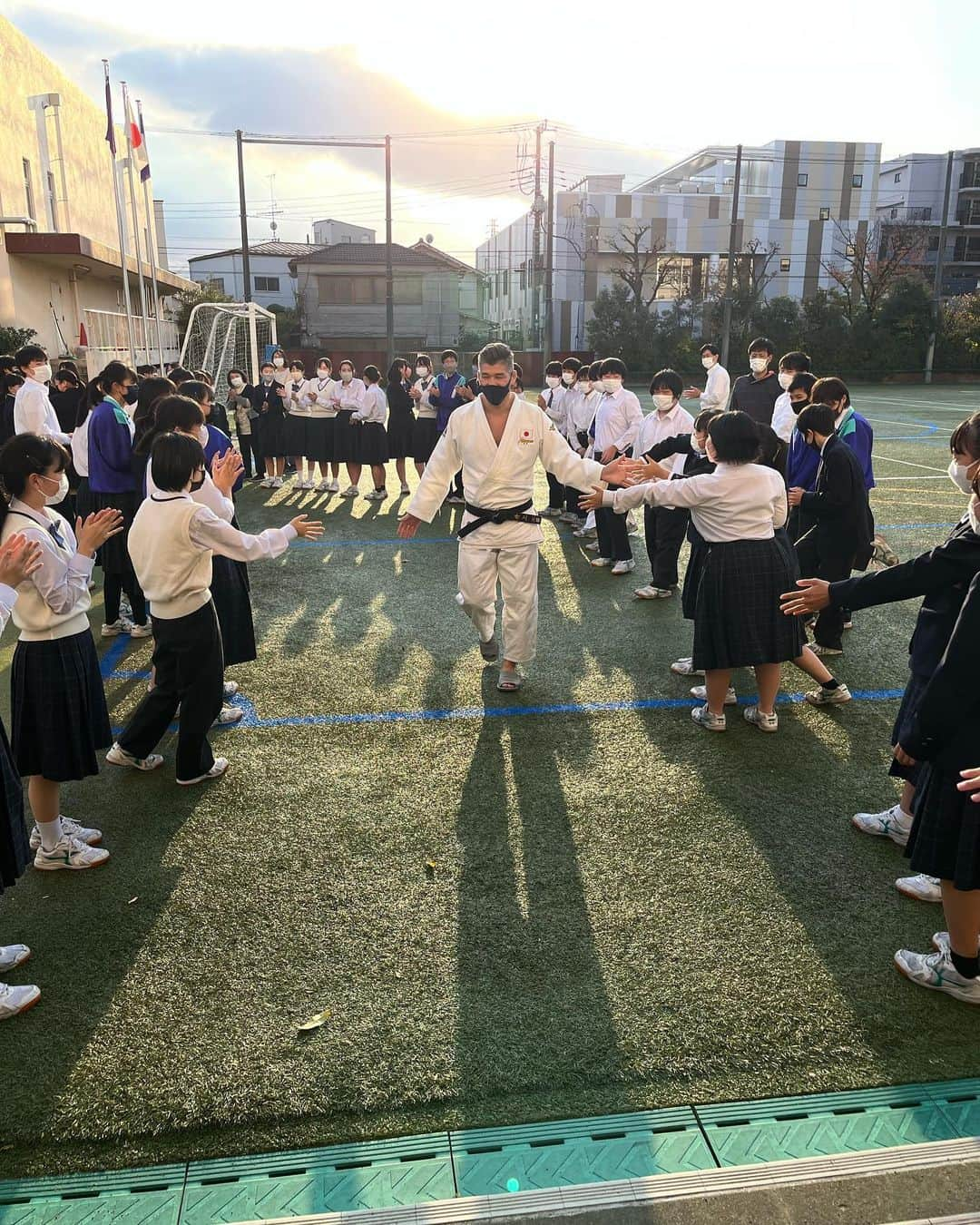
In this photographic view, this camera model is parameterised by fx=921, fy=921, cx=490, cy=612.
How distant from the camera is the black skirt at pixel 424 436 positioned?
12.4 metres

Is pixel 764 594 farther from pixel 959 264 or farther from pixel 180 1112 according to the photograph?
pixel 959 264

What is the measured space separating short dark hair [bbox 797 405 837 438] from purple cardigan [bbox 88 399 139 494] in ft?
14.1

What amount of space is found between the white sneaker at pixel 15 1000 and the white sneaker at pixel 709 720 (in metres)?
3.31

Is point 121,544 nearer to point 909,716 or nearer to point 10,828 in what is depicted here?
point 10,828

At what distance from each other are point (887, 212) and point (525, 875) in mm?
61693

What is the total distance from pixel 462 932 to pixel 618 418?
6153 mm

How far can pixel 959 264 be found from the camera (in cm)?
5153

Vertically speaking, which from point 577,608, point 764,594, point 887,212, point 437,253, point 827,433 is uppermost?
point 887,212

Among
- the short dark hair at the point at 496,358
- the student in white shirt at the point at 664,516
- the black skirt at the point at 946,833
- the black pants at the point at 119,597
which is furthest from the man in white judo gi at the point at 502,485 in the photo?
the black skirt at the point at 946,833

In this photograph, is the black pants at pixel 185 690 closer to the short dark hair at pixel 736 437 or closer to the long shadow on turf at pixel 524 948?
the long shadow on turf at pixel 524 948

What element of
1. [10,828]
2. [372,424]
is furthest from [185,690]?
[372,424]

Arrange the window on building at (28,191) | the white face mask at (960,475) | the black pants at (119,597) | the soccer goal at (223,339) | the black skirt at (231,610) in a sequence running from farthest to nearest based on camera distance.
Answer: the window on building at (28,191) < the soccer goal at (223,339) < the black pants at (119,597) < the black skirt at (231,610) < the white face mask at (960,475)

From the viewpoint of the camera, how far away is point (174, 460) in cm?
387

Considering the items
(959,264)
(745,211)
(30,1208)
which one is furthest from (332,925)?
(959,264)
